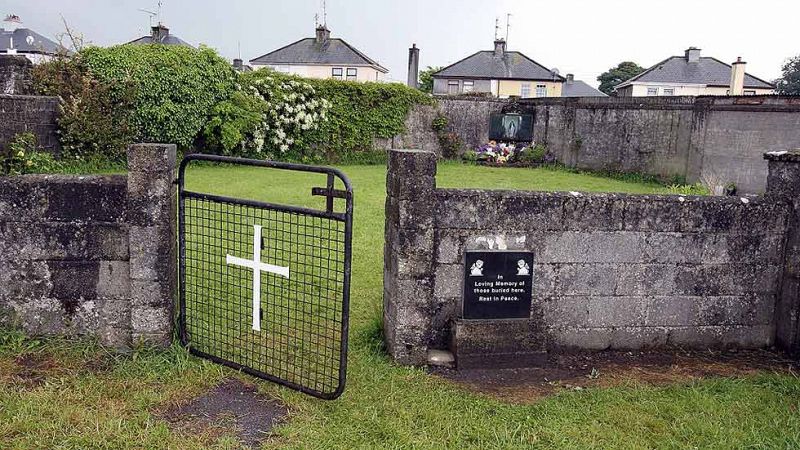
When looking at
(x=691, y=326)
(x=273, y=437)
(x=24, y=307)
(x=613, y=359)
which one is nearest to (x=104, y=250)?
(x=24, y=307)

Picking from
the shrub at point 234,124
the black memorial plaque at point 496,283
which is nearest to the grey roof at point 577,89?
the shrub at point 234,124

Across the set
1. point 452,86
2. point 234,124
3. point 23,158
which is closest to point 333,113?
point 234,124

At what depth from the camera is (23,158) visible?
10.1 meters

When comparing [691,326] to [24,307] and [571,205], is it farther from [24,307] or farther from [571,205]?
[24,307]

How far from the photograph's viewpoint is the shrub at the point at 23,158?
9602 millimetres

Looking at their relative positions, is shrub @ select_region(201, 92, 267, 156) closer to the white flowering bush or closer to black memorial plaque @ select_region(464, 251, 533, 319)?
the white flowering bush

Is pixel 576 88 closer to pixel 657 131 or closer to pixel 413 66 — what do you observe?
pixel 413 66

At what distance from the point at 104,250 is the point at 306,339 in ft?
4.95

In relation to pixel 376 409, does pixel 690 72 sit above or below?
above

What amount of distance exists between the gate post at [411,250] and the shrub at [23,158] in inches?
271

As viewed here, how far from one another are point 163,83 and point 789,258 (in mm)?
13741

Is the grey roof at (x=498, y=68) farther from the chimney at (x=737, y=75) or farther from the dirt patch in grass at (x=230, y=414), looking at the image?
the dirt patch in grass at (x=230, y=414)

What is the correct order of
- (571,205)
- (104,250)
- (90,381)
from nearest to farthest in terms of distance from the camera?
(90,381) → (104,250) → (571,205)

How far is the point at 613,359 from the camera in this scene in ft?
15.6
